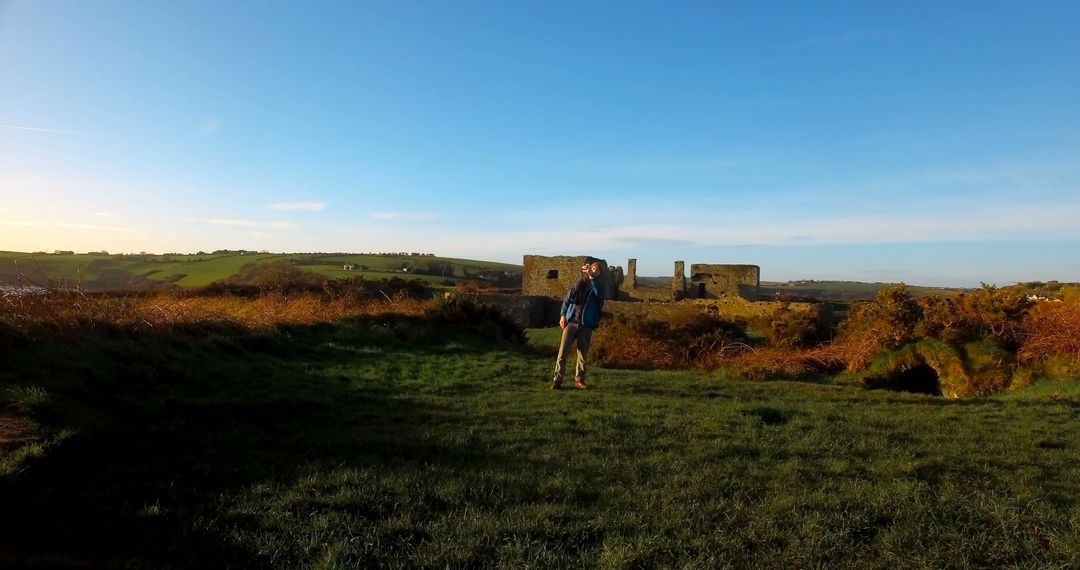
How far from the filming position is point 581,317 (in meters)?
10.5

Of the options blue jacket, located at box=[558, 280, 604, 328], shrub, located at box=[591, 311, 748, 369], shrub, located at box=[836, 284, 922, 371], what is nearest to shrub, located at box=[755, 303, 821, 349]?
shrub, located at box=[591, 311, 748, 369]

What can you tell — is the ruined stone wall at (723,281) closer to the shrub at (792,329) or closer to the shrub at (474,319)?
the shrub at (792,329)

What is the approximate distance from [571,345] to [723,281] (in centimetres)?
2295

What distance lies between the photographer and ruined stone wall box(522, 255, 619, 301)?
3312 cm

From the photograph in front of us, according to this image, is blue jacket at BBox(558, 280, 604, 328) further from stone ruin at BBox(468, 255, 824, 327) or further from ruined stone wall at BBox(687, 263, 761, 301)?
ruined stone wall at BBox(687, 263, 761, 301)

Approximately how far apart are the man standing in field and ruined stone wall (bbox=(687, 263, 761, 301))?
70.2 feet

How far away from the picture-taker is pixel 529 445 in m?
6.15

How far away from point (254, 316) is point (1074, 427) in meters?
14.9

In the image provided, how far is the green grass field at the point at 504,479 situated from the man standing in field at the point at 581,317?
1296 millimetres

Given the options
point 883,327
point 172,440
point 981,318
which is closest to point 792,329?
point 883,327

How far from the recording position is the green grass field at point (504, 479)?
379 centimetres

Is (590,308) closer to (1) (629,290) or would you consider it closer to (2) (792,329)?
(2) (792,329)

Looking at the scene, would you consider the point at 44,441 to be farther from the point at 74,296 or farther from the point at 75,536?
the point at 74,296

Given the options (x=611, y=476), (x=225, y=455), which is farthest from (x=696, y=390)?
(x=225, y=455)
